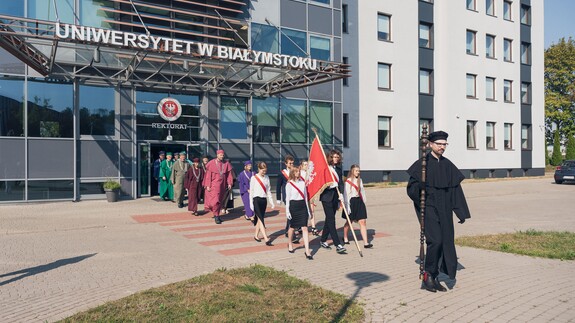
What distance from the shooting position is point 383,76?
92.8 feet

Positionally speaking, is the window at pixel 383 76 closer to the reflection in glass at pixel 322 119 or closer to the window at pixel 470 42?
the reflection in glass at pixel 322 119

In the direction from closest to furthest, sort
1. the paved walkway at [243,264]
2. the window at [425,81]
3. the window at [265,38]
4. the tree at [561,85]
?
the paved walkway at [243,264], the window at [265,38], the window at [425,81], the tree at [561,85]

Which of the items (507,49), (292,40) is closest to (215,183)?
(292,40)

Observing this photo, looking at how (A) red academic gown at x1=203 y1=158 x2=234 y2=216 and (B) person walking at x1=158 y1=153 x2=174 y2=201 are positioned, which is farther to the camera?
(B) person walking at x1=158 y1=153 x2=174 y2=201

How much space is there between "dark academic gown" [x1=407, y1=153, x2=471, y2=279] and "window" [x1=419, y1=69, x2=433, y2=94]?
25470mm

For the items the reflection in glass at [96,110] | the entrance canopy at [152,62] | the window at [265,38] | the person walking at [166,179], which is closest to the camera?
the entrance canopy at [152,62]

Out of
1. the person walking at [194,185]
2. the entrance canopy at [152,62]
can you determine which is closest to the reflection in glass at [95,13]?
the entrance canopy at [152,62]

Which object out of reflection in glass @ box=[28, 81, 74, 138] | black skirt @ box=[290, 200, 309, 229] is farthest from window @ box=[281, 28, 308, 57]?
black skirt @ box=[290, 200, 309, 229]

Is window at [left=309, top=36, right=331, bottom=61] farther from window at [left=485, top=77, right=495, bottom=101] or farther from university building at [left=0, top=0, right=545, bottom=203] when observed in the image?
window at [left=485, top=77, right=495, bottom=101]

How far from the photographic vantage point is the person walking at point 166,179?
17.0 metres

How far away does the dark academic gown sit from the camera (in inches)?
233

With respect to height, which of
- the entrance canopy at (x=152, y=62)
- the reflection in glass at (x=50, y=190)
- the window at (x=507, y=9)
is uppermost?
the window at (x=507, y=9)

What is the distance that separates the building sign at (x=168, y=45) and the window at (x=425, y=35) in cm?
1554

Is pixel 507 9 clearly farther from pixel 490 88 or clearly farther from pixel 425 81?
pixel 425 81
